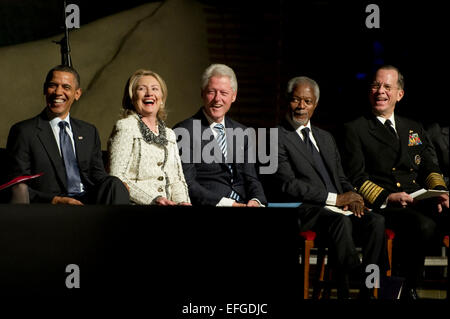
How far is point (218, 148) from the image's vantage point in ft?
14.6

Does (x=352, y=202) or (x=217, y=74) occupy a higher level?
(x=217, y=74)

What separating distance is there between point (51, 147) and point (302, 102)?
166cm

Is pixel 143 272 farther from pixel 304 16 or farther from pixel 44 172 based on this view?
pixel 304 16

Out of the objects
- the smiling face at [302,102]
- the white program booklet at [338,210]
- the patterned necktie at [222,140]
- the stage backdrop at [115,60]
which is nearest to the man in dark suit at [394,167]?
the white program booklet at [338,210]

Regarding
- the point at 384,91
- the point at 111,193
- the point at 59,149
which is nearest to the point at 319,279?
the point at 384,91

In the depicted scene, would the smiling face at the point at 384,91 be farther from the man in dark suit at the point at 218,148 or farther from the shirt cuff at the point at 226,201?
the shirt cuff at the point at 226,201

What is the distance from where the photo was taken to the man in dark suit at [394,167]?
446 cm

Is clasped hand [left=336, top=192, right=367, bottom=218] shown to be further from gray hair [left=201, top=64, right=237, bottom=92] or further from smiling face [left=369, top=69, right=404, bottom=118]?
gray hair [left=201, top=64, right=237, bottom=92]

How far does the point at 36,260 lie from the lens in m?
2.81

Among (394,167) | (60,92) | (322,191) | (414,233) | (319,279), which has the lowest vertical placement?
(319,279)

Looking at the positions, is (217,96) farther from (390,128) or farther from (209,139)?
(390,128)

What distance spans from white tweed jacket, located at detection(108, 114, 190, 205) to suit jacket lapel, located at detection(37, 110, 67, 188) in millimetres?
332

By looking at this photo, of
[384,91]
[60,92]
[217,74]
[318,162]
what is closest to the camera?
[60,92]

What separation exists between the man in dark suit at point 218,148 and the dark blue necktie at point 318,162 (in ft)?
1.23
